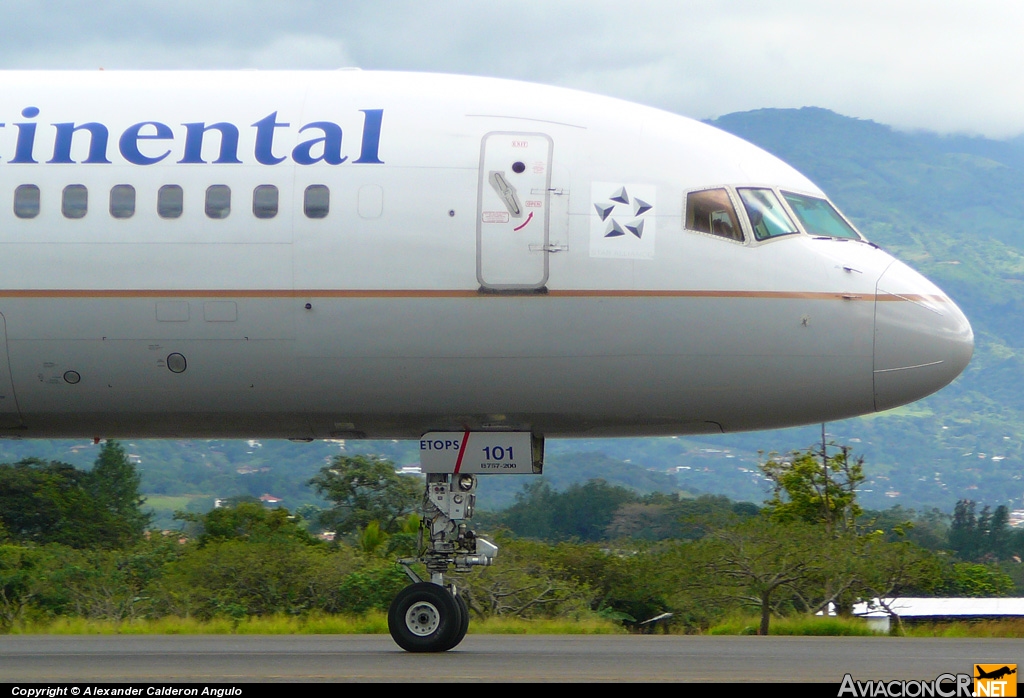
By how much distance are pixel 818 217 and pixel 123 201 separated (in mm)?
6789

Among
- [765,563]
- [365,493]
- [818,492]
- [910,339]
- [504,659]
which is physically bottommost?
[504,659]

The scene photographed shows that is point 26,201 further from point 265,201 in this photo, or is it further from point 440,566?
point 440,566

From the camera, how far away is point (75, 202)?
42.8 ft

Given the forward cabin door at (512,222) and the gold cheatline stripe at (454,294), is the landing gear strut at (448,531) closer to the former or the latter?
the gold cheatline stripe at (454,294)

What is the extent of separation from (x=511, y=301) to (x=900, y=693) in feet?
16.7

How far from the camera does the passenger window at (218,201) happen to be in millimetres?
12906

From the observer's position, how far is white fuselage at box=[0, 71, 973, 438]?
1277 cm

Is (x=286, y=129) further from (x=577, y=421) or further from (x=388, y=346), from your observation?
(x=577, y=421)

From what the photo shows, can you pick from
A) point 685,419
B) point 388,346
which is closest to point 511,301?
point 388,346

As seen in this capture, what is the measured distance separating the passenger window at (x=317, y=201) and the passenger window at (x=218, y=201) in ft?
2.43

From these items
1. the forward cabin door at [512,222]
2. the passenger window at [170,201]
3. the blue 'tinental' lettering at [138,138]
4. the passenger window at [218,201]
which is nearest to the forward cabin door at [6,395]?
the passenger window at [170,201]

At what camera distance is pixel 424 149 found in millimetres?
13047

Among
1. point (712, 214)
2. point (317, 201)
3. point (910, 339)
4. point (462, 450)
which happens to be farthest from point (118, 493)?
point (910, 339)

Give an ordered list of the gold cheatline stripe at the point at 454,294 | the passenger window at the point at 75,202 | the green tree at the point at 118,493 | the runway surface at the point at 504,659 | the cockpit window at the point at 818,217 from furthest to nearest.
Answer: the green tree at the point at 118,493 → the cockpit window at the point at 818,217 → the passenger window at the point at 75,202 → the gold cheatline stripe at the point at 454,294 → the runway surface at the point at 504,659
